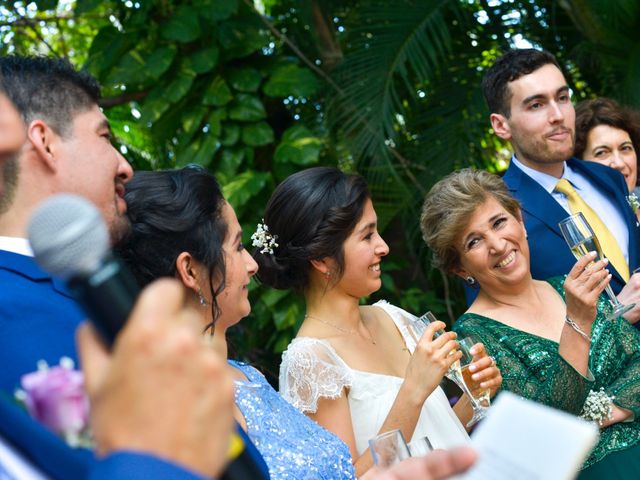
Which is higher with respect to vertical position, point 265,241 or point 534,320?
point 265,241

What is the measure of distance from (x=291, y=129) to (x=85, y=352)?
14.5ft

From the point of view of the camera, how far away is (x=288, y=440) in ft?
8.95

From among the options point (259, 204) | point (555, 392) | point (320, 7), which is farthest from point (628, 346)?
point (320, 7)

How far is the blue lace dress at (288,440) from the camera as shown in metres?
2.66

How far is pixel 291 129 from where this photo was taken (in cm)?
538

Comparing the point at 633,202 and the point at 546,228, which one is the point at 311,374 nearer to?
the point at 546,228

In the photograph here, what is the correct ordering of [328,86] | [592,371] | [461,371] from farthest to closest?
[328,86], [592,371], [461,371]

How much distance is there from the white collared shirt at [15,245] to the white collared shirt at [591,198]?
9.24ft

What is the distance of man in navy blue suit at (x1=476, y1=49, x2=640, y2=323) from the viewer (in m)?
4.05

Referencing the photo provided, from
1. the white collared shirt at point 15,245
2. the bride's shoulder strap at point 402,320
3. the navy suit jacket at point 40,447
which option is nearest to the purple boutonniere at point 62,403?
the navy suit jacket at point 40,447

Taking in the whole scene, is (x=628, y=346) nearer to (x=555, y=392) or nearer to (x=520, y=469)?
(x=555, y=392)

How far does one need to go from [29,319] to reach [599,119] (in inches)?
149

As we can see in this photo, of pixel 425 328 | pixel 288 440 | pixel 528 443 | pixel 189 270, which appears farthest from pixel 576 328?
pixel 528 443

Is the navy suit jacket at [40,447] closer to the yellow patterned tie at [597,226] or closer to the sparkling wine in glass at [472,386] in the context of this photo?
the sparkling wine in glass at [472,386]
